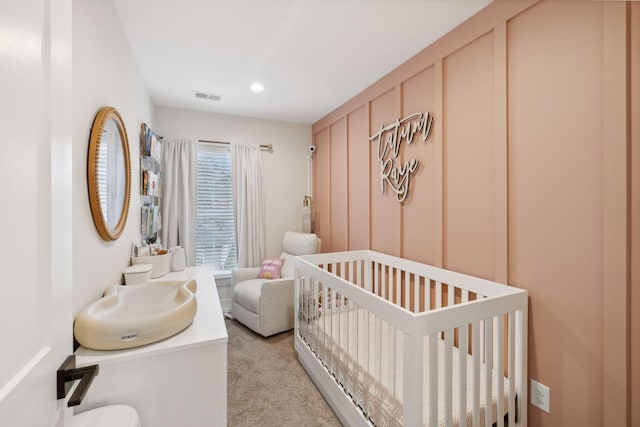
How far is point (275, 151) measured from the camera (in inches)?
151

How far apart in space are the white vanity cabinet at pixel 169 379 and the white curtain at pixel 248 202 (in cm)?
230

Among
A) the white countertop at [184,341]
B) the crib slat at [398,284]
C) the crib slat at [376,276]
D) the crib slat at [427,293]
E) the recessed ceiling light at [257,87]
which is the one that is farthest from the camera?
the recessed ceiling light at [257,87]

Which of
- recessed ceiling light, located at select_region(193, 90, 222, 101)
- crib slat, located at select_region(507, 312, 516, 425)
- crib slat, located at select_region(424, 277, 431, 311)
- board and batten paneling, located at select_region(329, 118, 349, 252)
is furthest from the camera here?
board and batten paneling, located at select_region(329, 118, 349, 252)

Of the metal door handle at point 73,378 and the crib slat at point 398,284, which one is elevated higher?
the metal door handle at point 73,378

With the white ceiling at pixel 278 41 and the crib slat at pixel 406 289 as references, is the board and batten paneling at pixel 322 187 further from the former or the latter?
the crib slat at pixel 406 289

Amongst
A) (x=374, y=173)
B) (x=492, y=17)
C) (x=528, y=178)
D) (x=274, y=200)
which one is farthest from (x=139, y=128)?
(x=528, y=178)

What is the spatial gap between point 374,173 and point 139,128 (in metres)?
2.13

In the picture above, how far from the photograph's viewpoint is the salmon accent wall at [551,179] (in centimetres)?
115

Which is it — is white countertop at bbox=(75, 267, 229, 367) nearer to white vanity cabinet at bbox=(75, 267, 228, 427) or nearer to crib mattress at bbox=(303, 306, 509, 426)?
white vanity cabinet at bbox=(75, 267, 228, 427)

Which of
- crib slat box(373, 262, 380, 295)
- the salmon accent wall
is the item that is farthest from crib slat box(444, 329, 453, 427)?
crib slat box(373, 262, 380, 295)

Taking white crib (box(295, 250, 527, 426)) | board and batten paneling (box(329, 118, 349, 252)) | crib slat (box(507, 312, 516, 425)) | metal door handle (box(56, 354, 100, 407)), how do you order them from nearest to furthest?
metal door handle (box(56, 354, 100, 407)), white crib (box(295, 250, 527, 426)), crib slat (box(507, 312, 516, 425)), board and batten paneling (box(329, 118, 349, 252))

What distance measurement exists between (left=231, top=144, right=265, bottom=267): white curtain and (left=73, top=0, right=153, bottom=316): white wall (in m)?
1.58

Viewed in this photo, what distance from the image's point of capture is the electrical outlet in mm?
1412

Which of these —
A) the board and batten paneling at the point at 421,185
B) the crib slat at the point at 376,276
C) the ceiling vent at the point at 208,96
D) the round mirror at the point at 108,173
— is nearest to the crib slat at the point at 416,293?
the board and batten paneling at the point at 421,185
